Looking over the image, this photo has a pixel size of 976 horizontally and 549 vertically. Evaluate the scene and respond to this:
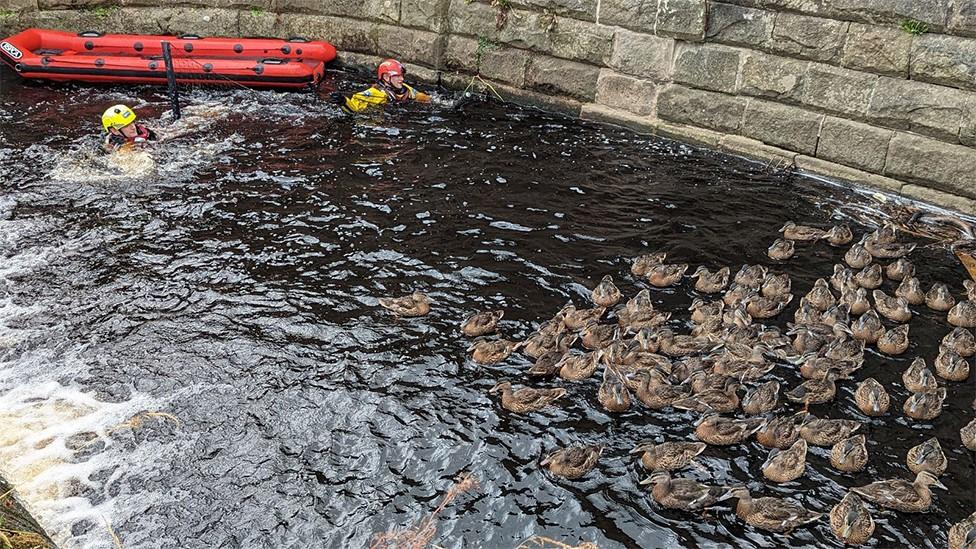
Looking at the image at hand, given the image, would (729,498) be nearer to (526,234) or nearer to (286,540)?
(286,540)

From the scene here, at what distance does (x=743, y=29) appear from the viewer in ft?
38.0

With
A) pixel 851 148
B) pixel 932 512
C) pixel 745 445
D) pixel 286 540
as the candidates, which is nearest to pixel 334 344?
pixel 286 540

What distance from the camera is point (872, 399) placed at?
6777 millimetres

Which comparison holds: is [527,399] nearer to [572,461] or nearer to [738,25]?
[572,461]

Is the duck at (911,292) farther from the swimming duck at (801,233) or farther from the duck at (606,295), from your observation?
the duck at (606,295)

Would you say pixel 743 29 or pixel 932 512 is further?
pixel 743 29

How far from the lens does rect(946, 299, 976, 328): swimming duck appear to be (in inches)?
312

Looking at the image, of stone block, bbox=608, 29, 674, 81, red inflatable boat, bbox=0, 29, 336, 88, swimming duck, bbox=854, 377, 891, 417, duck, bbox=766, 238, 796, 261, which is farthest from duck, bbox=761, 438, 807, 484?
red inflatable boat, bbox=0, 29, 336, 88

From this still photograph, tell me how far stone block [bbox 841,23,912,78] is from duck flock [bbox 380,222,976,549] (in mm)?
2724

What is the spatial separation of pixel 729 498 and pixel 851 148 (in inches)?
274

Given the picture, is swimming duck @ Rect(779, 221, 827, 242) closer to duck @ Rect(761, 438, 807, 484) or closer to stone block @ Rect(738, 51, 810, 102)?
stone block @ Rect(738, 51, 810, 102)

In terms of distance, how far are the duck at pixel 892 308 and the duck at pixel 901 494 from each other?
249 cm

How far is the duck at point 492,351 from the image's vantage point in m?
7.34

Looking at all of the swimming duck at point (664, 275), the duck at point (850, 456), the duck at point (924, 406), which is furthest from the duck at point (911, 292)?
the duck at point (850, 456)
